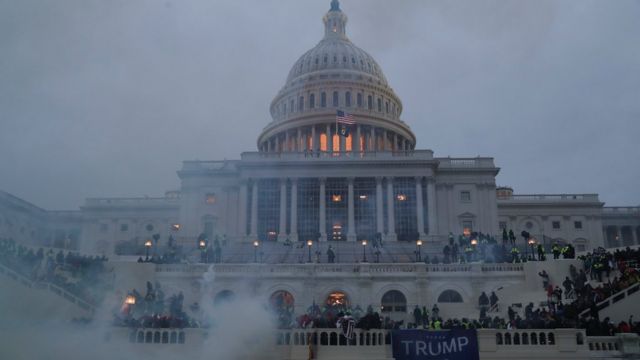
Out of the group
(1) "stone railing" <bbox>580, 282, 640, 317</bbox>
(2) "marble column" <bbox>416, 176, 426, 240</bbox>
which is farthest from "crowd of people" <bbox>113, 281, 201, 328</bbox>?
(2) "marble column" <bbox>416, 176, 426, 240</bbox>

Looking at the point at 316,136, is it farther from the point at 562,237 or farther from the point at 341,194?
Result: the point at 562,237

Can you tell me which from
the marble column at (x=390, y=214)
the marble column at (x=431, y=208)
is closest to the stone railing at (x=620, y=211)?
the marble column at (x=431, y=208)

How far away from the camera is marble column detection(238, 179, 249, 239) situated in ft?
228

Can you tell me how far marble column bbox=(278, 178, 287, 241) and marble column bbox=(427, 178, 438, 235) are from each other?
50.8 feet

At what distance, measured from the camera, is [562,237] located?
289 feet

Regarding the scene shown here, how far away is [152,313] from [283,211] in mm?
37274

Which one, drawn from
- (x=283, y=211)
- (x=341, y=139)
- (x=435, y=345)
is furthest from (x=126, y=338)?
(x=341, y=139)

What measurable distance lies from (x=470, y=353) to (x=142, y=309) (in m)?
17.2

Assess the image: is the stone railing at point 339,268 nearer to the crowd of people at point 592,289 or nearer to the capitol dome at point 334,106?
the crowd of people at point 592,289

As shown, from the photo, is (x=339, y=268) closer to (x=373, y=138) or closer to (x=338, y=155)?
(x=338, y=155)

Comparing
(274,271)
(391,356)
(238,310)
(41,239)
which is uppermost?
(41,239)

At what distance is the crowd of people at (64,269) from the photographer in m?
29.6

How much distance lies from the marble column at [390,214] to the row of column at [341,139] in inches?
798

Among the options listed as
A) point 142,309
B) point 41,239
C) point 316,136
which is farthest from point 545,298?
point 316,136
